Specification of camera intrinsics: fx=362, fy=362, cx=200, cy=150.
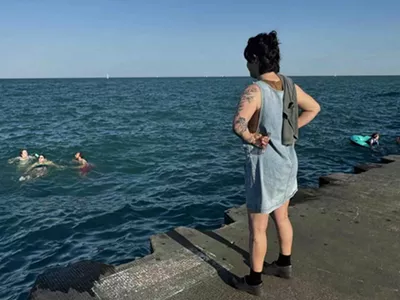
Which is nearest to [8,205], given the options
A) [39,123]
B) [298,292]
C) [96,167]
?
[96,167]

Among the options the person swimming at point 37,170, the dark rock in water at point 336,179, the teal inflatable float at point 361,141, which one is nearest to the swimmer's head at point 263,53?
the dark rock in water at point 336,179

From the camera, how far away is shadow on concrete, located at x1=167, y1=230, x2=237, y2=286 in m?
4.17

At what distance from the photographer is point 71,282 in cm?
418

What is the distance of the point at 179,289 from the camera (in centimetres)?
399

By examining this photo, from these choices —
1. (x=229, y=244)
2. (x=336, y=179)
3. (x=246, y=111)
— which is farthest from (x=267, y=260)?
(x=336, y=179)

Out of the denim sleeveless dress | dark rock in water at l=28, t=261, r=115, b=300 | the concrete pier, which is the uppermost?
the denim sleeveless dress

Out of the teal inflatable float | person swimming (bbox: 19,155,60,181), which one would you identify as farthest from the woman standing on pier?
the teal inflatable float

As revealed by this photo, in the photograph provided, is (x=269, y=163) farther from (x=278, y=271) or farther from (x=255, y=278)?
(x=278, y=271)

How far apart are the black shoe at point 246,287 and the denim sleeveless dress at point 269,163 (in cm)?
88

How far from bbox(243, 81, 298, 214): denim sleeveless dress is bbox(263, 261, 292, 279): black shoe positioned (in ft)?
3.07

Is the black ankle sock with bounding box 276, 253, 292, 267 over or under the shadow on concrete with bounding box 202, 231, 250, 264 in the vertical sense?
over

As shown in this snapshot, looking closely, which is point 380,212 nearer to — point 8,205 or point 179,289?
point 179,289

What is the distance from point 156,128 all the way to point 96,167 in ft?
35.2

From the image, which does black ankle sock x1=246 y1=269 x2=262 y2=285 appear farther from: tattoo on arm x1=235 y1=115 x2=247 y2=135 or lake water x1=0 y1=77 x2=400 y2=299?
lake water x1=0 y1=77 x2=400 y2=299
